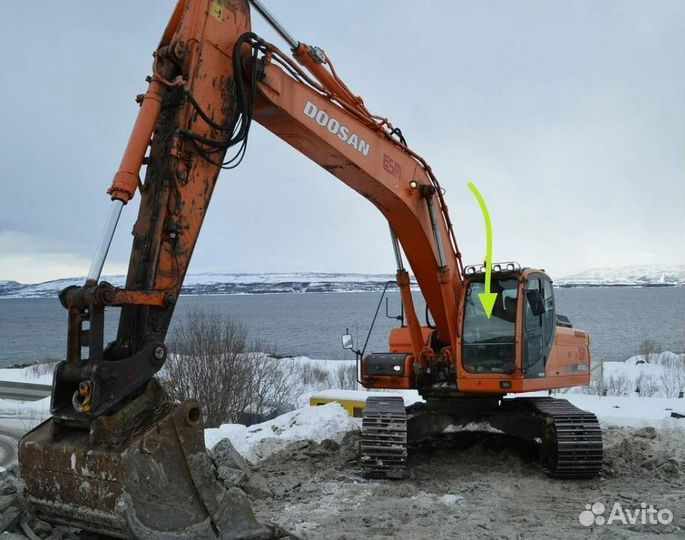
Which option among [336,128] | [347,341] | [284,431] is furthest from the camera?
[284,431]

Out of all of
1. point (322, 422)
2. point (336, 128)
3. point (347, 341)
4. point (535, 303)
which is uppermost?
point (336, 128)

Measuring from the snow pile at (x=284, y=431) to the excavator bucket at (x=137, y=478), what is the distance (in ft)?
13.1

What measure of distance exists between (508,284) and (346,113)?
2.96 meters

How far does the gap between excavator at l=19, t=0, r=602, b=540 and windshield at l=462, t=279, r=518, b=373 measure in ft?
0.05

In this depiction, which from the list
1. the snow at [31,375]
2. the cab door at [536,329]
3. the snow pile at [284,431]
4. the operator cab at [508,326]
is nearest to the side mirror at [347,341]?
the operator cab at [508,326]

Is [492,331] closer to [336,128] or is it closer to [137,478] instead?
[336,128]

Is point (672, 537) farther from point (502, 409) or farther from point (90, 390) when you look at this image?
point (90, 390)

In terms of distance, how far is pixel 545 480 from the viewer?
292 inches

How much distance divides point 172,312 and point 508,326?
170 inches

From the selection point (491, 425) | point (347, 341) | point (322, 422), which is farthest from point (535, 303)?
point (322, 422)

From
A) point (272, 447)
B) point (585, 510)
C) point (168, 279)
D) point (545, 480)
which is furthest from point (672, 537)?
point (272, 447)

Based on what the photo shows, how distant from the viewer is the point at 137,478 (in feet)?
13.3

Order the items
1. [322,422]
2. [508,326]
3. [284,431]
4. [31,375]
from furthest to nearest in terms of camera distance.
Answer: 1. [31,375]
2. [322,422]
3. [284,431]
4. [508,326]

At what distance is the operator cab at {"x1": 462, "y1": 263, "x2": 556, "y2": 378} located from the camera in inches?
303
